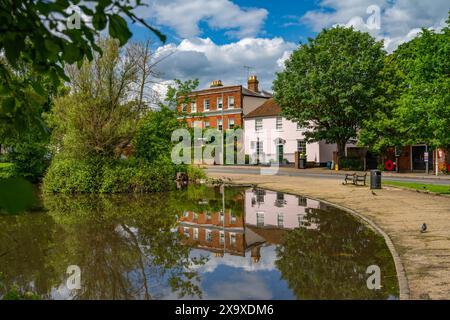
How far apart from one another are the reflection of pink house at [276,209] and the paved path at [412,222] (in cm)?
123

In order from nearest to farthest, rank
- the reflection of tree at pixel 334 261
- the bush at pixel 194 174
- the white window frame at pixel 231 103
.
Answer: the reflection of tree at pixel 334 261
the bush at pixel 194 174
the white window frame at pixel 231 103

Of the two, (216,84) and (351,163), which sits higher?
(216,84)

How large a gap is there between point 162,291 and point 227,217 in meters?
8.48

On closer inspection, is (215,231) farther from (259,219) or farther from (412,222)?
(412,222)

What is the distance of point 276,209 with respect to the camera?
1766 cm

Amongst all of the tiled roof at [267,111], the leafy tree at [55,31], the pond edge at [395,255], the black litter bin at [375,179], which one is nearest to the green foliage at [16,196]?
the leafy tree at [55,31]

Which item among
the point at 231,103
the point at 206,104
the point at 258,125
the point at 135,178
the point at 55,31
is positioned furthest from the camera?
the point at 206,104

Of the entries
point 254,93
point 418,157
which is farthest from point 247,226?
point 254,93

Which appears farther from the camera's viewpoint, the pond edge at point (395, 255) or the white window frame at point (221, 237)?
the white window frame at point (221, 237)

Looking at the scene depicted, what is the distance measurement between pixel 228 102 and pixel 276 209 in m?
42.4

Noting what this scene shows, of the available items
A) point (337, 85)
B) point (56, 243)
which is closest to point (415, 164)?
point (337, 85)

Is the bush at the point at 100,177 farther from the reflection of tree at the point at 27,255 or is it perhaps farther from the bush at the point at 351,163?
the bush at the point at 351,163

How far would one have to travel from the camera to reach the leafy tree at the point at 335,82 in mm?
36000

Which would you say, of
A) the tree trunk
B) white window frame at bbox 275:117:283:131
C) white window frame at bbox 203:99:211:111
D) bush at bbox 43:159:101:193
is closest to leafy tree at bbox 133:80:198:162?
bush at bbox 43:159:101:193
